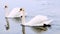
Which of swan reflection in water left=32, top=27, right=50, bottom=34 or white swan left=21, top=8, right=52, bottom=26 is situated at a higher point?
white swan left=21, top=8, right=52, bottom=26

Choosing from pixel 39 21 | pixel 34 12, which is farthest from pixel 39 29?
pixel 34 12

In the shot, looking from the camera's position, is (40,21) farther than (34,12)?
No

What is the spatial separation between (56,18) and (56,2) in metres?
0.19

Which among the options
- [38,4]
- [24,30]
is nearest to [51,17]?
[38,4]

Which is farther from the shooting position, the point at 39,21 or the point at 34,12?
the point at 34,12

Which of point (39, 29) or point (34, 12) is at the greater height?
point (34, 12)

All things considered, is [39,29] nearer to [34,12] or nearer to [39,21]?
[39,21]

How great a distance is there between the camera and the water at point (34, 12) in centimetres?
223

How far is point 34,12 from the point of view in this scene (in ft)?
7.60

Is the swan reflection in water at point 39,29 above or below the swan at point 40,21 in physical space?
below

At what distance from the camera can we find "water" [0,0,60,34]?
223cm

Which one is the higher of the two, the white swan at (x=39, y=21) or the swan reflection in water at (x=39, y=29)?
the white swan at (x=39, y=21)

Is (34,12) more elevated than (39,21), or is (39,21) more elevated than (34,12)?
(34,12)

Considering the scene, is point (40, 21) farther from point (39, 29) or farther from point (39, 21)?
point (39, 29)
